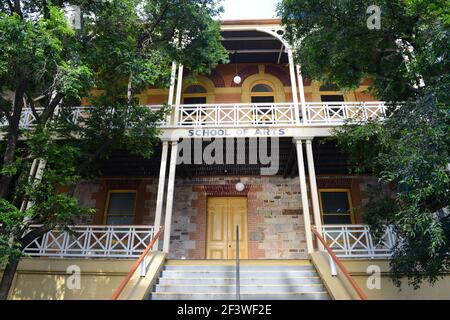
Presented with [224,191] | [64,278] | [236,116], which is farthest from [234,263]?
[236,116]

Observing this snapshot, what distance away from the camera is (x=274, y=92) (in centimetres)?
1130

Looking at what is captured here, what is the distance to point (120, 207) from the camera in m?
10.1

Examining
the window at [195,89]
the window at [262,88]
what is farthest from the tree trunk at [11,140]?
the window at [262,88]

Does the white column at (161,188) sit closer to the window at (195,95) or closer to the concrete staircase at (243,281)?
the concrete staircase at (243,281)

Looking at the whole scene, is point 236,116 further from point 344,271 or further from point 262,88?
point 344,271

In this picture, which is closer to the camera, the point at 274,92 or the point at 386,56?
the point at 386,56

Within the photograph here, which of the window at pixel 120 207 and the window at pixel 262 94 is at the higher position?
the window at pixel 262 94

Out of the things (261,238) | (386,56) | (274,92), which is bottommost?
(261,238)

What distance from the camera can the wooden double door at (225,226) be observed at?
9.41m

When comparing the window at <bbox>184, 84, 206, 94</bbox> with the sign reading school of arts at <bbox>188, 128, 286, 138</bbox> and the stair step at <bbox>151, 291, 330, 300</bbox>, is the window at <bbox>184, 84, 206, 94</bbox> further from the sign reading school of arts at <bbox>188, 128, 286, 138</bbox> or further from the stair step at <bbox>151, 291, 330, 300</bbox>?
the stair step at <bbox>151, 291, 330, 300</bbox>

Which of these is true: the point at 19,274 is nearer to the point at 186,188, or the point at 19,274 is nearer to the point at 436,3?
the point at 186,188

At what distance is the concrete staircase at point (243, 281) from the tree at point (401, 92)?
1681 mm
